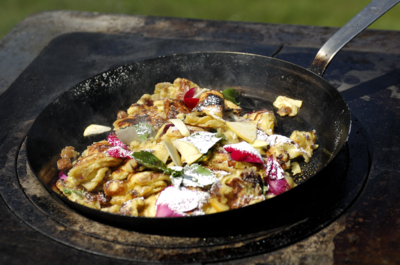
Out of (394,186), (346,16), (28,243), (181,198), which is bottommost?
(346,16)

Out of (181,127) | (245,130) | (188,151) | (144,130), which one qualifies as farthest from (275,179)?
(144,130)

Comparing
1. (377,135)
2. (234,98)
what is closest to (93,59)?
(234,98)

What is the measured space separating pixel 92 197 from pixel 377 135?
6.78 feet

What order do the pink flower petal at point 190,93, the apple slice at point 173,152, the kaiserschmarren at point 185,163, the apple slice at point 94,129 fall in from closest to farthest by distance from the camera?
1. the kaiserschmarren at point 185,163
2. the apple slice at point 173,152
3. the apple slice at point 94,129
4. the pink flower petal at point 190,93

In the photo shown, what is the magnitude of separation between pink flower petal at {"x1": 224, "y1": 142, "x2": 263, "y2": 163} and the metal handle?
1.05 metres

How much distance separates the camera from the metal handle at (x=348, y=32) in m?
2.65

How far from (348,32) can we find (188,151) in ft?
5.27

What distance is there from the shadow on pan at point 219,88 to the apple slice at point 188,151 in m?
0.48

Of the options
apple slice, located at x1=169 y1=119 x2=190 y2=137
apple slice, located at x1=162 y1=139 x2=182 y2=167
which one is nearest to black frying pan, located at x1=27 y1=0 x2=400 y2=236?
apple slice, located at x1=162 y1=139 x2=182 y2=167

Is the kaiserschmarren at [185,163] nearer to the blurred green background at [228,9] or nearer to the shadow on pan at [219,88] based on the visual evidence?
the shadow on pan at [219,88]

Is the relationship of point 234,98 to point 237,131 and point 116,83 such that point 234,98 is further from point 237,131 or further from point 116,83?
point 116,83

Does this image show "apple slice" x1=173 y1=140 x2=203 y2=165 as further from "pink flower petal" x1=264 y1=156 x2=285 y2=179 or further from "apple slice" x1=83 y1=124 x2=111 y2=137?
"apple slice" x1=83 y1=124 x2=111 y2=137

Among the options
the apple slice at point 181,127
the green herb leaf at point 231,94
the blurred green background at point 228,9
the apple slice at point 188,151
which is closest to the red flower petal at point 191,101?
the green herb leaf at point 231,94

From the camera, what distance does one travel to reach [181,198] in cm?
188
